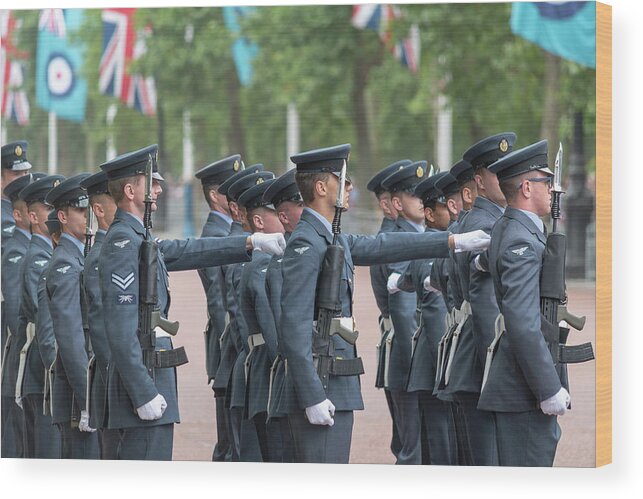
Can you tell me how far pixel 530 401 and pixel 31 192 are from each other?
370cm

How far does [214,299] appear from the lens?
991 cm

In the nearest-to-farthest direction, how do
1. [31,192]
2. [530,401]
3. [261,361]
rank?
[530,401] → [261,361] → [31,192]

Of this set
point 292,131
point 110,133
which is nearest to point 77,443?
point 110,133

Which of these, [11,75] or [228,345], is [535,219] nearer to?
[228,345]

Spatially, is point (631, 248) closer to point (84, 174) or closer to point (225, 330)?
point (225, 330)

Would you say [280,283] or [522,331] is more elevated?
[280,283]

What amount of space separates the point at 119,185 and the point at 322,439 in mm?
2070

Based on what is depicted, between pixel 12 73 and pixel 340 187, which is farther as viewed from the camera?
pixel 12 73

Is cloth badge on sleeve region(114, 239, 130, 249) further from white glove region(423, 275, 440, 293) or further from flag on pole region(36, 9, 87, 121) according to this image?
white glove region(423, 275, 440, 293)

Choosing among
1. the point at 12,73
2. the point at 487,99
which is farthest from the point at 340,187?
the point at 12,73

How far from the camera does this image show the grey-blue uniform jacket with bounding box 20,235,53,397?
10.2 meters

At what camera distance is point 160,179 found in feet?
32.0

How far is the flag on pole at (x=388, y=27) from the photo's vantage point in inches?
378

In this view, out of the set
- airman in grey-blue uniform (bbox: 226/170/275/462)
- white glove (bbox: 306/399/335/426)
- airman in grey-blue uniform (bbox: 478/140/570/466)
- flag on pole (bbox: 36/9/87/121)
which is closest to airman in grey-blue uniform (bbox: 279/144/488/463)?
white glove (bbox: 306/399/335/426)
